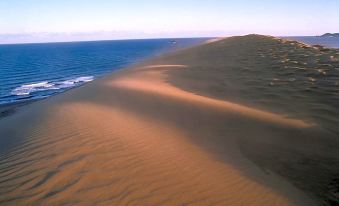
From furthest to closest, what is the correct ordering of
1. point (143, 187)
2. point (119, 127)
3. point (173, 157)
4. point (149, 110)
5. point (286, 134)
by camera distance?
point (149, 110) → point (119, 127) → point (286, 134) → point (173, 157) → point (143, 187)

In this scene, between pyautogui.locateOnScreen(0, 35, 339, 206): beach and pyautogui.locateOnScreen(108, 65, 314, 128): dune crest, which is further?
pyautogui.locateOnScreen(108, 65, 314, 128): dune crest

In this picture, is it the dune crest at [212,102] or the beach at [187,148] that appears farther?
the dune crest at [212,102]

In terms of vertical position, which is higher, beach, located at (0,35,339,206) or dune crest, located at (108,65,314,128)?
dune crest, located at (108,65,314,128)

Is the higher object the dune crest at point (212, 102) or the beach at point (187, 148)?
the dune crest at point (212, 102)

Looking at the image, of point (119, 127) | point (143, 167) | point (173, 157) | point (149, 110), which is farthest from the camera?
point (149, 110)

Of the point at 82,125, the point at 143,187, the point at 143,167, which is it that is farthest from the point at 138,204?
the point at 82,125

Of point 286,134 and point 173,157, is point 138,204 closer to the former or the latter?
point 173,157

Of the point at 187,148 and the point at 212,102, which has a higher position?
the point at 212,102

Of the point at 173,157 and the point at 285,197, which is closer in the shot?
the point at 285,197
